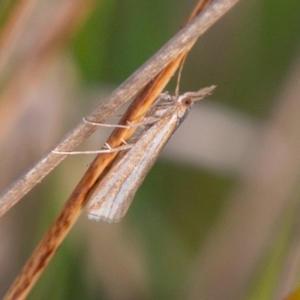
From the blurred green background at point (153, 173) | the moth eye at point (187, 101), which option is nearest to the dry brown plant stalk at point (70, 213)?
the moth eye at point (187, 101)

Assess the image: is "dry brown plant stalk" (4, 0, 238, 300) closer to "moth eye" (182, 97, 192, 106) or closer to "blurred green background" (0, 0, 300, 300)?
"moth eye" (182, 97, 192, 106)

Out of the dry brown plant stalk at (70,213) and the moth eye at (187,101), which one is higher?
the moth eye at (187,101)

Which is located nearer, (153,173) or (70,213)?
(70,213)

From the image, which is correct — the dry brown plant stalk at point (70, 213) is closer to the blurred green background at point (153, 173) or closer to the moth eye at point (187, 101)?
the moth eye at point (187, 101)

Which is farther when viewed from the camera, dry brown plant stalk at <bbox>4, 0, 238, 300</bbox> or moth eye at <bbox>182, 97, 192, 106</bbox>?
moth eye at <bbox>182, 97, 192, 106</bbox>

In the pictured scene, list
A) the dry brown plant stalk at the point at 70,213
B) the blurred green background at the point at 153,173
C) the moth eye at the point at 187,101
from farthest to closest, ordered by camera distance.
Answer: the blurred green background at the point at 153,173
the moth eye at the point at 187,101
the dry brown plant stalk at the point at 70,213

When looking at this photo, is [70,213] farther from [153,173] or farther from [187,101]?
[153,173]

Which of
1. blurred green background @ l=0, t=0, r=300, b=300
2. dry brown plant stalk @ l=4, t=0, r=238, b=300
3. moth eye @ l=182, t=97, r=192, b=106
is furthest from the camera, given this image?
blurred green background @ l=0, t=0, r=300, b=300

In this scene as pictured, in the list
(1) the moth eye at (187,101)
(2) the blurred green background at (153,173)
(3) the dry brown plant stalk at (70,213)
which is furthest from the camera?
(2) the blurred green background at (153,173)

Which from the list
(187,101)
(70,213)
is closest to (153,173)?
(187,101)

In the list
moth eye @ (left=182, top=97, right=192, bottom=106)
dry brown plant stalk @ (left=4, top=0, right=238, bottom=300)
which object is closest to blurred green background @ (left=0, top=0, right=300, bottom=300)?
moth eye @ (left=182, top=97, right=192, bottom=106)
